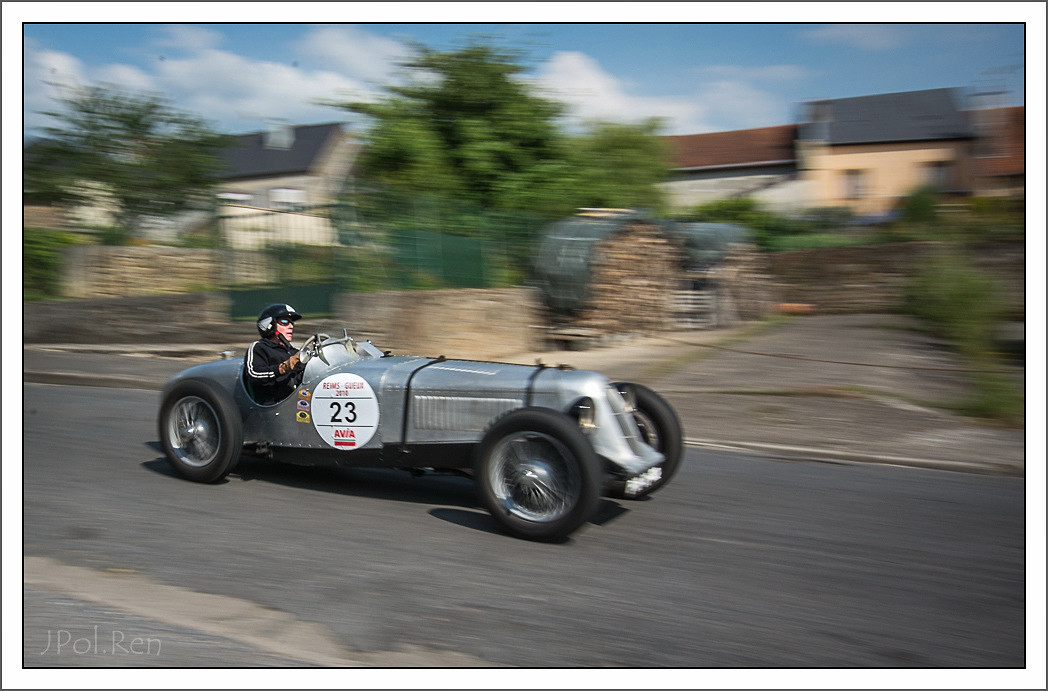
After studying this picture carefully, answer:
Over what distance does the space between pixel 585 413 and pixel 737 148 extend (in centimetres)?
3556

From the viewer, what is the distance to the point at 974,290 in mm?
13391

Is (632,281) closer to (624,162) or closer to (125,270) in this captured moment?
(624,162)

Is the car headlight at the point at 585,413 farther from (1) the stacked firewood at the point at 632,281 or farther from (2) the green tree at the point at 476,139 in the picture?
(2) the green tree at the point at 476,139

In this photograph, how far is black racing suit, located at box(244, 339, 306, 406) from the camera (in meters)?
6.30

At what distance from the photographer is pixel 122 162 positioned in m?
21.5

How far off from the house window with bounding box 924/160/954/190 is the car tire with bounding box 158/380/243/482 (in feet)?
108

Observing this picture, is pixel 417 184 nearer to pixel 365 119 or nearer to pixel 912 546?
pixel 365 119

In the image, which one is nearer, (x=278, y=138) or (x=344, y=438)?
(x=344, y=438)

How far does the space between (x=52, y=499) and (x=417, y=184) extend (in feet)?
45.0

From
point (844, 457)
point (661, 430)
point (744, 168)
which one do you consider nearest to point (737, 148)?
point (744, 168)

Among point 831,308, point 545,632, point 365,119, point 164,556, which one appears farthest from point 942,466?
point 365,119

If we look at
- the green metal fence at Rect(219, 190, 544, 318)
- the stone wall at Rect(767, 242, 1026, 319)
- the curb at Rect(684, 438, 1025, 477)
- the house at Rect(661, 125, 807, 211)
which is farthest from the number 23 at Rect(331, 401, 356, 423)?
the house at Rect(661, 125, 807, 211)

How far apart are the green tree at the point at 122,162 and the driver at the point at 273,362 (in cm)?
1558

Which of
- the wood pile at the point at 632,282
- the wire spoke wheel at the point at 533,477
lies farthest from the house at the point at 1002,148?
the wire spoke wheel at the point at 533,477
